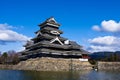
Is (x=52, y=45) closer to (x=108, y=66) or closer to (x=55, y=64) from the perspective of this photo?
(x=55, y=64)

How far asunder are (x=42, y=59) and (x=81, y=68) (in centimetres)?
968

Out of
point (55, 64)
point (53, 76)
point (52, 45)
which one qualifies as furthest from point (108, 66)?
point (53, 76)

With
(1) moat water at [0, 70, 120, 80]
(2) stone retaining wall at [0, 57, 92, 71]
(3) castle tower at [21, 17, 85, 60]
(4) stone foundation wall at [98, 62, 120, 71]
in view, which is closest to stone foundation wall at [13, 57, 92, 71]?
(2) stone retaining wall at [0, 57, 92, 71]

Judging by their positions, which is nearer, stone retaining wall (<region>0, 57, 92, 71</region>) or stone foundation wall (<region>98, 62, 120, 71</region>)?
stone retaining wall (<region>0, 57, 92, 71</region>)

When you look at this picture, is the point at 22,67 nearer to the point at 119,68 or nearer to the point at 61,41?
the point at 61,41

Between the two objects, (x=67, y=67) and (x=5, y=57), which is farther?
(x=5, y=57)

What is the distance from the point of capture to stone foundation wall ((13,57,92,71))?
2138 inches

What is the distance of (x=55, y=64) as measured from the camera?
183 ft

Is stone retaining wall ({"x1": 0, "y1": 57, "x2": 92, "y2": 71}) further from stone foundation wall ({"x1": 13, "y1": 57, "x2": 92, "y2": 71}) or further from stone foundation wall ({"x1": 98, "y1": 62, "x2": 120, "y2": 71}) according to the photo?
stone foundation wall ({"x1": 98, "y1": 62, "x2": 120, "y2": 71})

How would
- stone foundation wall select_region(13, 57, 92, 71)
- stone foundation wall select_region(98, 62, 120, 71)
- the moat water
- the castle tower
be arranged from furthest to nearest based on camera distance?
the castle tower
stone foundation wall select_region(98, 62, 120, 71)
stone foundation wall select_region(13, 57, 92, 71)
the moat water

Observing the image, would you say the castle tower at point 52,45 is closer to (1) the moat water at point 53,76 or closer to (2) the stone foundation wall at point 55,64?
(2) the stone foundation wall at point 55,64

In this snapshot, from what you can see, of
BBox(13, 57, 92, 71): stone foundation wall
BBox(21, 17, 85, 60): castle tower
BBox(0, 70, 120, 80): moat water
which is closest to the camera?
BBox(0, 70, 120, 80): moat water

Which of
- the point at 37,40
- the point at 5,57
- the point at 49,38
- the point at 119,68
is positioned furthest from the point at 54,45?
the point at 5,57

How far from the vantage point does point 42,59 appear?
5722cm
